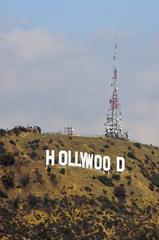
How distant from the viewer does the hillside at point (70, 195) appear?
436 ft

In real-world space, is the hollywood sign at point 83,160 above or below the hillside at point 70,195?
above

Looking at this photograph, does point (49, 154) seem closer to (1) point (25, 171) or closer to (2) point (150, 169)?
(1) point (25, 171)

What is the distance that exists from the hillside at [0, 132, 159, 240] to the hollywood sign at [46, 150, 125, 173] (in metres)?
1.34

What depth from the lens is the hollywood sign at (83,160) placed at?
15600cm

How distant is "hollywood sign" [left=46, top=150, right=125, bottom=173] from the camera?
156000 millimetres

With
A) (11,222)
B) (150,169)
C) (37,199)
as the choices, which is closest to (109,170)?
(150,169)

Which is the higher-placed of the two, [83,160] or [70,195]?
[83,160]

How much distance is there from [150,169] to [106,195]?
85.9 feet

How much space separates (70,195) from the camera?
14538 centimetres

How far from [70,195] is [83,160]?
1533cm

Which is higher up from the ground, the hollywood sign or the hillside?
the hollywood sign

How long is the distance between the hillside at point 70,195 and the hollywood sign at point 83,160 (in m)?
1.34

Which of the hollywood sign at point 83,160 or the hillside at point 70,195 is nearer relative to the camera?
the hillside at point 70,195

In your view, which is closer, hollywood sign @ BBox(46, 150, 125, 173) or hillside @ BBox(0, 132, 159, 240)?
hillside @ BBox(0, 132, 159, 240)
